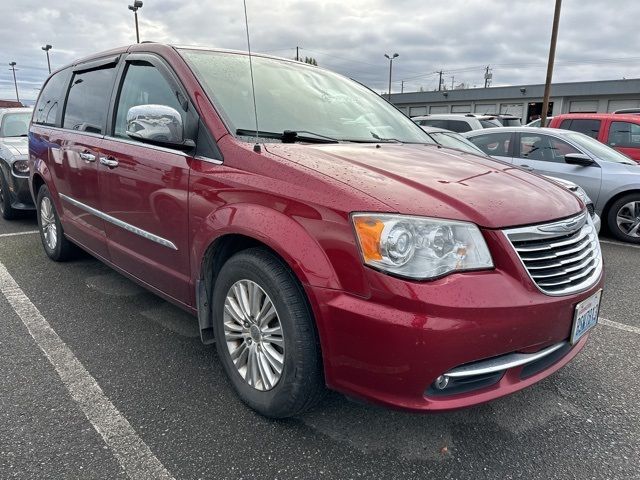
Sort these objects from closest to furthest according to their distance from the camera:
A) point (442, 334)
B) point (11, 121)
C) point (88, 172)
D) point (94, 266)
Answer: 1. point (442, 334)
2. point (88, 172)
3. point (94, 266)
4. point (11, 121)

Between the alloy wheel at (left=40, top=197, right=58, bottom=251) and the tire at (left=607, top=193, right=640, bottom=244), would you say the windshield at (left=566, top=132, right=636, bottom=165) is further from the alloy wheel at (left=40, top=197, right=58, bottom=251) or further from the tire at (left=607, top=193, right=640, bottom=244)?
the alloy wheel at (left=40, top=197, right=58, bottom=251)

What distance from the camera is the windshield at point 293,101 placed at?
2.62 meters

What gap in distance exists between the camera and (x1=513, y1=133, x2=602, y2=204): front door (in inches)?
253

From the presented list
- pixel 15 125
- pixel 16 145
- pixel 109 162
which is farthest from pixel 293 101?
pixel 15 125

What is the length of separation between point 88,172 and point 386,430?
2.71m

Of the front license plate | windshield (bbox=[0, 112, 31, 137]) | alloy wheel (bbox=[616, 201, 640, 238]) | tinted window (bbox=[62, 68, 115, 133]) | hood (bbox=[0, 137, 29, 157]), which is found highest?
tinted window (bbox=[62, 68, 115, 133])

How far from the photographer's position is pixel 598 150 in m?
6.71

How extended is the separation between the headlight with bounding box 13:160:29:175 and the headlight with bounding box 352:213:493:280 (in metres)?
5.77

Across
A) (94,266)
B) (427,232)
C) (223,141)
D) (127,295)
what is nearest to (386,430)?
(427,232)

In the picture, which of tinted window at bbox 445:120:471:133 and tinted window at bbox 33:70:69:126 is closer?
tinted window at bbox 33:70:69:126

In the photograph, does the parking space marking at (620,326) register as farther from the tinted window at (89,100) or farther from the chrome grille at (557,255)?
the tinted window at (89,100)

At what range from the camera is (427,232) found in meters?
1.81

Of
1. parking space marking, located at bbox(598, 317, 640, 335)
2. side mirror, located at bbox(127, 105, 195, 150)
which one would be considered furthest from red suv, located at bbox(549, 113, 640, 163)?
side mirror, located at bbox(127, 105, 195, 150)

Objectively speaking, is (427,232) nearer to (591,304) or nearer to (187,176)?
(591,304)
